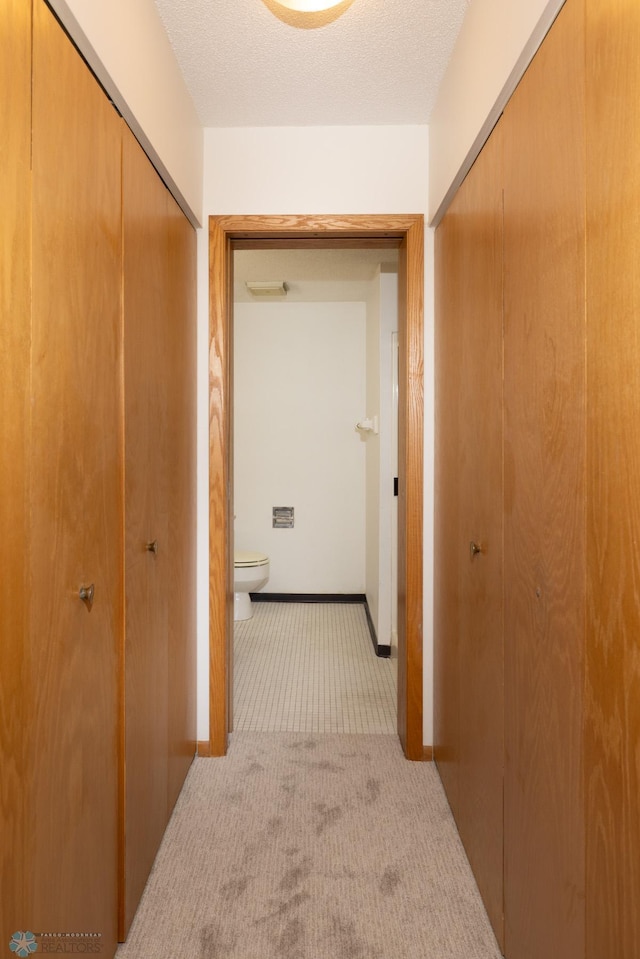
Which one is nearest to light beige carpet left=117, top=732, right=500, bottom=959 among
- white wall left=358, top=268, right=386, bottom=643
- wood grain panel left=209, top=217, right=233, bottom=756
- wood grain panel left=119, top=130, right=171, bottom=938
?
wood grain panel left=119, top=130, right=171, bottom=938

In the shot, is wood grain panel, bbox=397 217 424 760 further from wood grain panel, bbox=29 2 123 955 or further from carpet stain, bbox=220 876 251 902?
wood grain panel, bbox=29 2 123 955

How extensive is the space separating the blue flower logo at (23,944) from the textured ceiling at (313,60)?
233 centimetres

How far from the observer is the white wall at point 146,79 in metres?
1.30

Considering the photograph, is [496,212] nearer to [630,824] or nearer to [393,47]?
[393,47]

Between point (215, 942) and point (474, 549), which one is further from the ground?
point (474, 549)

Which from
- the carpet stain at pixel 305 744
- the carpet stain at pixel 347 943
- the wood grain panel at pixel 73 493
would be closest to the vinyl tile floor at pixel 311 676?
the carpet stain at pixel 305 744

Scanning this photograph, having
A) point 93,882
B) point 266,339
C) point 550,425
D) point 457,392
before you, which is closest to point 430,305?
point 457,392

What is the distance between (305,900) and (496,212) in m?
1.99

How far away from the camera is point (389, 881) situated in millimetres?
1804

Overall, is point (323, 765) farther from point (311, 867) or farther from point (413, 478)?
point (413, 478)

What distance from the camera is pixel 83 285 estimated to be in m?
1.30

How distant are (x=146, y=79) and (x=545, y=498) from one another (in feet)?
5.33

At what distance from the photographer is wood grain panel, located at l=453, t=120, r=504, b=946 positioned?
61.5 inches

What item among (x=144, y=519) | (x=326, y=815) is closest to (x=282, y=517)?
(x=326, y=815)
